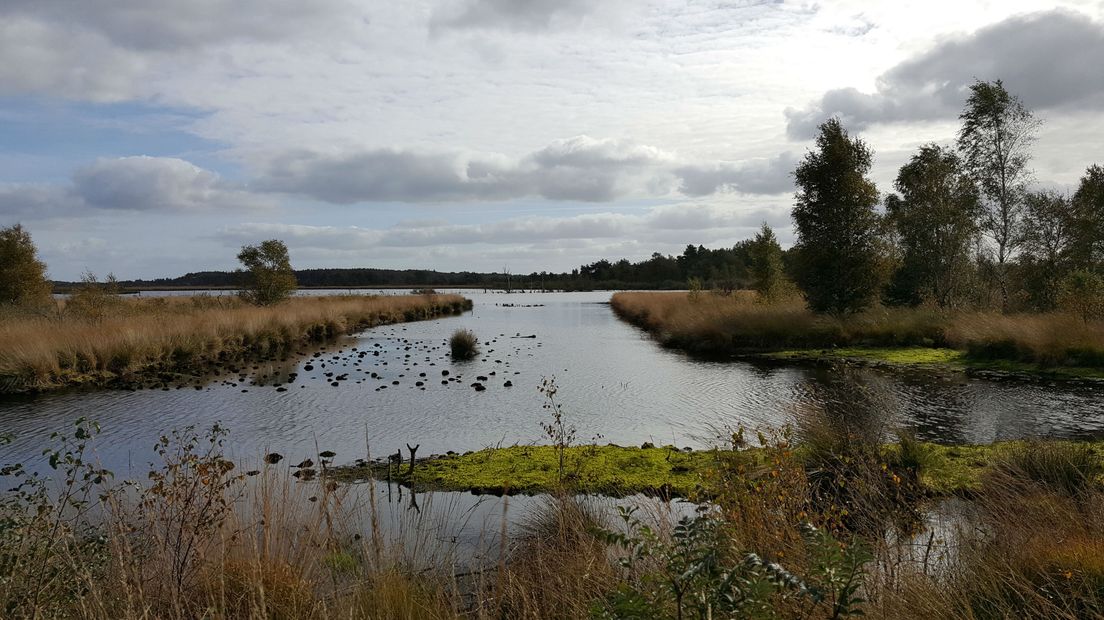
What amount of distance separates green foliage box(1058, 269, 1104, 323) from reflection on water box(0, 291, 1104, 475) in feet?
17.3

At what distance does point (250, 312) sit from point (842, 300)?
2723cm

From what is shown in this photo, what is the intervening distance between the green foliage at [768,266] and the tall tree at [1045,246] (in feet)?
38.4

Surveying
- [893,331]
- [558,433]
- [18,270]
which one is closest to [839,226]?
[893,331]

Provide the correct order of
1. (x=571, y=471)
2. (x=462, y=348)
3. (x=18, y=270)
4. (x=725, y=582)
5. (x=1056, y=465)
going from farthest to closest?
(x=18, y=270), (x=462, y=348), (x=571, y=471), (x=1056, y=465), (x=725, y=582)

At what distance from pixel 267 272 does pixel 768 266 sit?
30.8 metres

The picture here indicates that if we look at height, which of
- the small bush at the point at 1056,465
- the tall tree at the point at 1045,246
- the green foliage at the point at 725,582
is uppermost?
the tall tree at the point at 1045,246

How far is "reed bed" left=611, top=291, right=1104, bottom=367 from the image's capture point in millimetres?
19422

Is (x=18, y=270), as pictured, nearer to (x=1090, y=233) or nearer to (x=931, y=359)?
(x=931, y=359)

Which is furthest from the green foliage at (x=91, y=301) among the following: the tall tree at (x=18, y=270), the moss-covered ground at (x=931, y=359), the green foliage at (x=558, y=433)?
the moss-covered ground at (x=931, y=359)

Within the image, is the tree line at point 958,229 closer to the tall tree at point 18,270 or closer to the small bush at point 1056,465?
the small bush at point 1056,465

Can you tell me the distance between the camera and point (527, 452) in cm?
1090

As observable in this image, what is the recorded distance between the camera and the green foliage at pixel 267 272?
42062mm

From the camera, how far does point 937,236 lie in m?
30.0

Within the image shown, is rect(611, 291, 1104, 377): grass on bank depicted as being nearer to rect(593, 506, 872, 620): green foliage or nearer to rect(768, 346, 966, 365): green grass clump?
rect(768, 346, 966, 365): green grass clump
